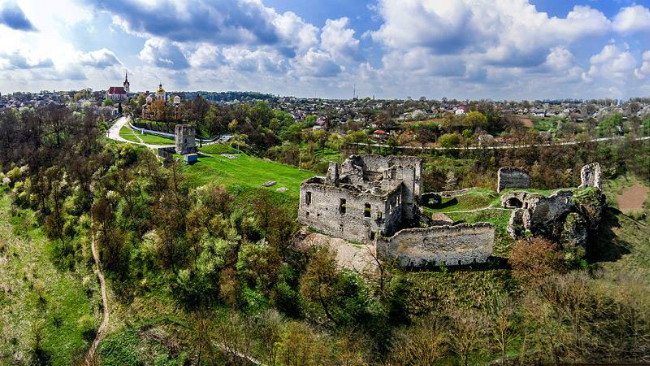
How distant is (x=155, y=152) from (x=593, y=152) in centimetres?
6615

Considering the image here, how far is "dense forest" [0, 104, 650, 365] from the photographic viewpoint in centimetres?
2589

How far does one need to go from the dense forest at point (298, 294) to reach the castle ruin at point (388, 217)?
1.37 metres

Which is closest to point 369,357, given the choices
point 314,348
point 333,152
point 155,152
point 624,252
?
point 314,348

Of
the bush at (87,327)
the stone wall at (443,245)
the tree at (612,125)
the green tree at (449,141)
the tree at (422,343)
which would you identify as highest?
the tree at (612,125)

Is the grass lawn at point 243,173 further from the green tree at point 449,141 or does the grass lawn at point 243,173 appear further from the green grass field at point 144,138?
the green tree at point 449,141

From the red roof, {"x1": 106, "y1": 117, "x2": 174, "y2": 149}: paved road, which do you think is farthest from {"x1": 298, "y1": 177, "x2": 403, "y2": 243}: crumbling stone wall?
the red roof

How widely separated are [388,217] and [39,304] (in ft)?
92.5

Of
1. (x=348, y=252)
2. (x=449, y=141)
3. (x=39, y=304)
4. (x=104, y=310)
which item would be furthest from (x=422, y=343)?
(x=449, y=141)

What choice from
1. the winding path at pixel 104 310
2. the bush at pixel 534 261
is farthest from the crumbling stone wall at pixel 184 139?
the bush at pixel 534 261

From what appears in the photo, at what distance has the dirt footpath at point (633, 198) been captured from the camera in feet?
177

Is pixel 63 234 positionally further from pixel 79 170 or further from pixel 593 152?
pixel 593 152

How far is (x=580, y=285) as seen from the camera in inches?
1081

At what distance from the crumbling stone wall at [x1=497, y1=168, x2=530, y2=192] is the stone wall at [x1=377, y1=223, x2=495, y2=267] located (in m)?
14.1

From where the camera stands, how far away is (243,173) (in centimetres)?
5006
